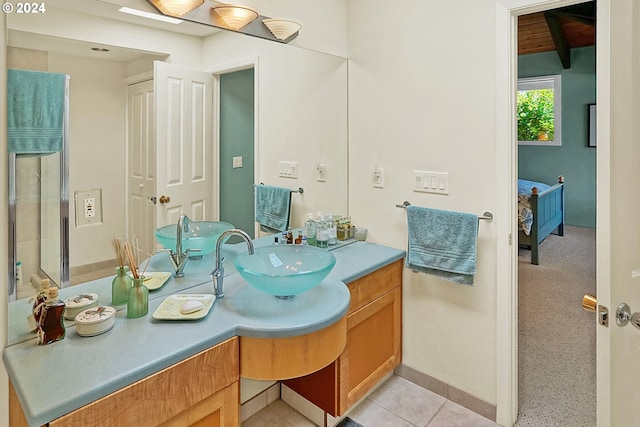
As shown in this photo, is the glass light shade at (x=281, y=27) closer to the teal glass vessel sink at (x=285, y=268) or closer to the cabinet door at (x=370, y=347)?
the teal glass vessel sink at (x=285, y=268)

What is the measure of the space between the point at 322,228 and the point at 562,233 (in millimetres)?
4949

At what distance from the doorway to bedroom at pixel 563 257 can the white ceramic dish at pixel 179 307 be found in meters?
1.71

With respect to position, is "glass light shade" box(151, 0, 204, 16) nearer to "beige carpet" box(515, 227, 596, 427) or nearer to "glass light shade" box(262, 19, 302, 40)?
"glass light shade" box(262, 19, 302, 40)

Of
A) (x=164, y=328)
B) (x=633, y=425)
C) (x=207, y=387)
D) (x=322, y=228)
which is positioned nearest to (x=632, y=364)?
(x=633, y=425)

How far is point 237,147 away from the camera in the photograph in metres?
2.05

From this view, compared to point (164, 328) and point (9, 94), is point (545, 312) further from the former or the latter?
point (9, 94)

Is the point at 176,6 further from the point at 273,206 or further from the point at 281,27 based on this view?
the point at 273,206

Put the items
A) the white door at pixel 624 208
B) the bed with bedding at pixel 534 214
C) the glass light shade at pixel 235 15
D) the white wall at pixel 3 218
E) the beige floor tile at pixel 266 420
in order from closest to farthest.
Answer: the white door at pixel 624 208
the white wall at pixel 3 218
the glass light shade at pixel 235 15
the beige floor tile at pixel 266 420
the bed with bedding at pixel 534 214

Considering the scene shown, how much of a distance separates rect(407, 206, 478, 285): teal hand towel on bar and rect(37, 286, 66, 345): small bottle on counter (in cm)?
163

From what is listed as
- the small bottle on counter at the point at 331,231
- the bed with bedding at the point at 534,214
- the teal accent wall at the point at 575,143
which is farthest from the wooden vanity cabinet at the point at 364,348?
the teal accent wall at the point at 575,143

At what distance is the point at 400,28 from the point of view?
2271 mm

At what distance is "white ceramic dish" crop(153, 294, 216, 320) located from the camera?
4.74 feet

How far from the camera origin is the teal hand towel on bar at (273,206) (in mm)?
2188

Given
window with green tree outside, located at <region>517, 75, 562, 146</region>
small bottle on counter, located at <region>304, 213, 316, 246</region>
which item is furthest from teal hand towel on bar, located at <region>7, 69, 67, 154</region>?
window with green tree outside, located at <region>517, 75, 562, 146</region>
